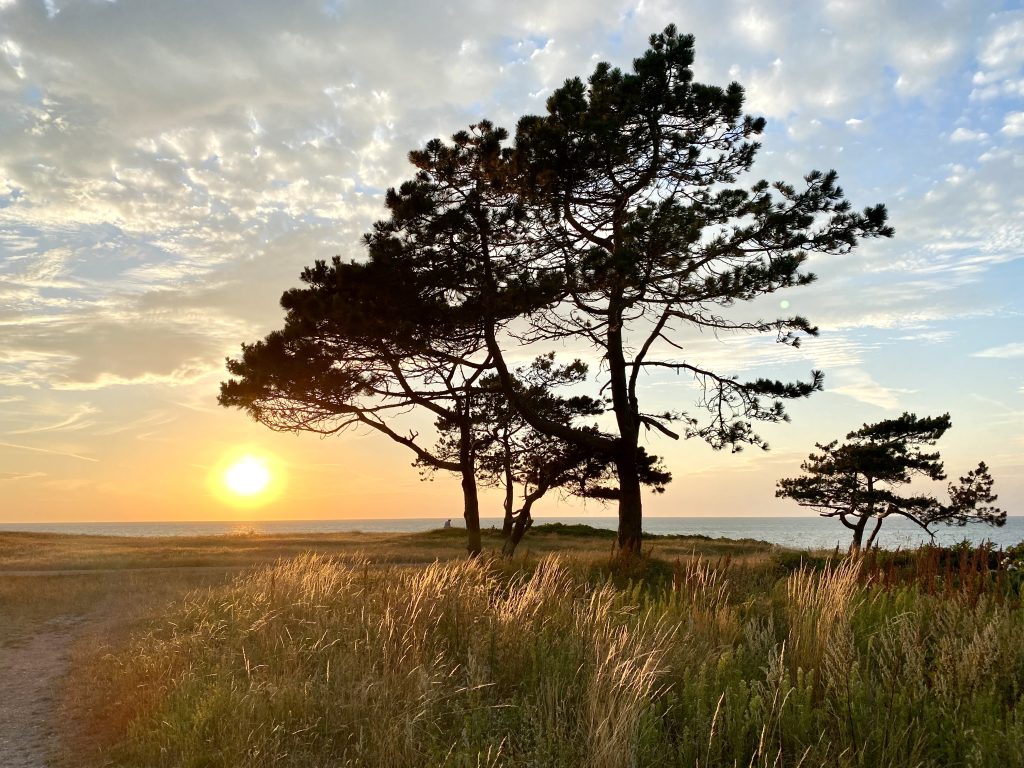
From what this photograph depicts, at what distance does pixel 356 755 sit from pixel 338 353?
54.9ft

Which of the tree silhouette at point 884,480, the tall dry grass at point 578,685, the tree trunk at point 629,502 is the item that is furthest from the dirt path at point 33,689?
the tree silhouette at point 884,480

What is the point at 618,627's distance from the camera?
21.1 feet

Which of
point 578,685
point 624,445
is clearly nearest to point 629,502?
point 624,445

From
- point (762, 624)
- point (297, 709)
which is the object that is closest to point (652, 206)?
point (762, 624)

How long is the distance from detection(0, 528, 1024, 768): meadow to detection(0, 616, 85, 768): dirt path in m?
0.21

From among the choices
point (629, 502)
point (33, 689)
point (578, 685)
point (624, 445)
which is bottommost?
point (33, 689)

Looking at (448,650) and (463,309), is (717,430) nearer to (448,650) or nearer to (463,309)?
(463,309)

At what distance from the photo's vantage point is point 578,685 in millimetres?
5461

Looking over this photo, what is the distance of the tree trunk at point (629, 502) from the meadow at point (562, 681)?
1001 cm

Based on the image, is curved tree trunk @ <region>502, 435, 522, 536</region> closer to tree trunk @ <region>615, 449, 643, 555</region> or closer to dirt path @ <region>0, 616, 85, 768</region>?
tree trunk @ <region>615, 449, 643, 555</region>

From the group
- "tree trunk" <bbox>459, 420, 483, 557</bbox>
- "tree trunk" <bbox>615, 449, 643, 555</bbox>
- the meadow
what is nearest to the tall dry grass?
the meadow

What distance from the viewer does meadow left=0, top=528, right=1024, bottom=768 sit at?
444 cm

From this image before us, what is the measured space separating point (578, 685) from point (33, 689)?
6.99m

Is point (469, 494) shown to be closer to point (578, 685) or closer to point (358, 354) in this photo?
point (358, 354)
